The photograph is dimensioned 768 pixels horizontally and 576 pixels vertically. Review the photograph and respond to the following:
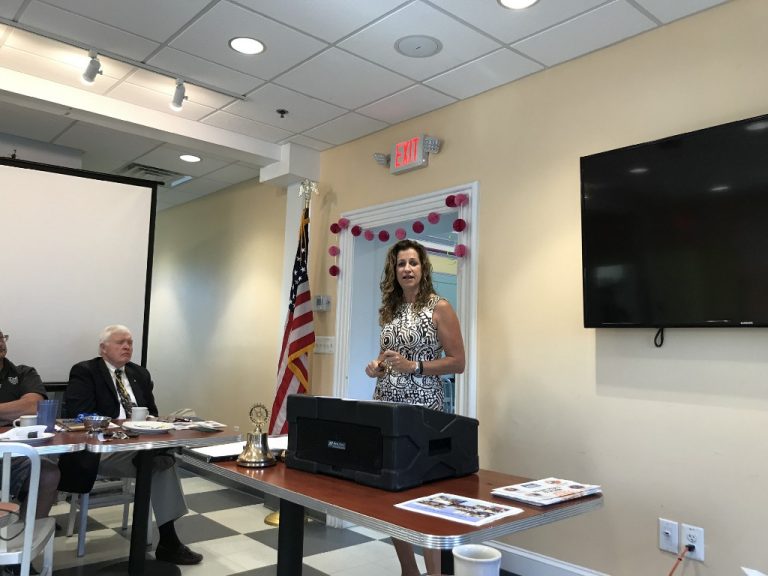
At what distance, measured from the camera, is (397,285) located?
107 inches

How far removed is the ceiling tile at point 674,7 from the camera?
246 cm

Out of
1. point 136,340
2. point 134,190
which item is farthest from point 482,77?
point 136,340

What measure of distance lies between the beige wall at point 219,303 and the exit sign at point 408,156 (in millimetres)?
1386

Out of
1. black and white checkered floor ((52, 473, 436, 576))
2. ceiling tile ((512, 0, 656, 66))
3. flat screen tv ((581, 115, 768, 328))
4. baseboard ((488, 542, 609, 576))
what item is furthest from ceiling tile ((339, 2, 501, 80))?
black and white checkered floor ((52, 473, 436, 576))

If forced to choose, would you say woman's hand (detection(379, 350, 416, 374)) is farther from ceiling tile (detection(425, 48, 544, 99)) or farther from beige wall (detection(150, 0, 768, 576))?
ceiling tile (detection(425, 48, 544, 99))

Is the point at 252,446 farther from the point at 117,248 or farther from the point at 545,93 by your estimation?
the point at 117,248

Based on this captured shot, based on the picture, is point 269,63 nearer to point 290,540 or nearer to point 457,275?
point 457,275

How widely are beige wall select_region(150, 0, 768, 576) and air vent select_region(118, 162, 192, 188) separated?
2.23 m

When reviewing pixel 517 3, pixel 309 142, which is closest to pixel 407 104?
pixel 309 142

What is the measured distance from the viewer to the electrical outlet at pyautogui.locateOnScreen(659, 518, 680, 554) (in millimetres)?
2422

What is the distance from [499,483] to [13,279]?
11.8ft

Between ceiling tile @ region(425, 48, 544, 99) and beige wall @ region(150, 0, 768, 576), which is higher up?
ceiling tile @ region(425, 48, 544, 99)

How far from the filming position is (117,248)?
427 cm

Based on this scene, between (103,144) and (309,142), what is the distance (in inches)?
63.4
